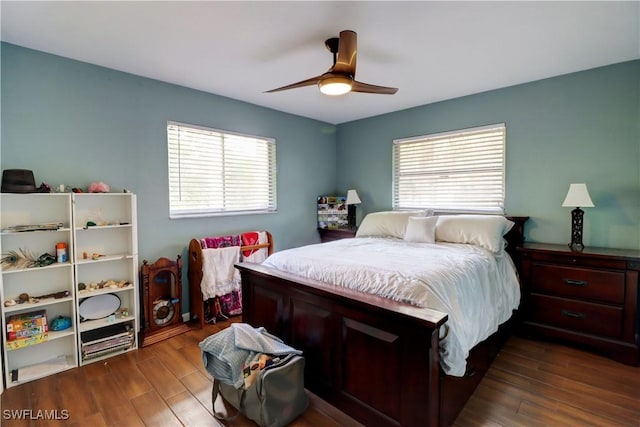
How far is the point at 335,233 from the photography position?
4.45 metres

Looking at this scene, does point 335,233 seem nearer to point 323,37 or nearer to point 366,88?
point 366,88

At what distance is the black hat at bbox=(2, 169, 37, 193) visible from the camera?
2150 millimetres

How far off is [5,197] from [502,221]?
13.3 feet

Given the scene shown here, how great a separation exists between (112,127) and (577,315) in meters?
4.34

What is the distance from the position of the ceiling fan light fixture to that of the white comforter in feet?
3.92

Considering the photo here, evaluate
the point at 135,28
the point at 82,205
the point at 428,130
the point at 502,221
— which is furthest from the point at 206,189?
the point at 502,221

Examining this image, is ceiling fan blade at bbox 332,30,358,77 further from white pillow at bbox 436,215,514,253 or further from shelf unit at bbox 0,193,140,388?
shelf unit at bbox 0,193,140,388

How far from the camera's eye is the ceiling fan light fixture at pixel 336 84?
2.07m

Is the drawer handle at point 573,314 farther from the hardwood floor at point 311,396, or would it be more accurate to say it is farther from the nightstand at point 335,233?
the nightstand at point 335,233

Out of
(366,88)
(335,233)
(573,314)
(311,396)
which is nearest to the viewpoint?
(311,396)

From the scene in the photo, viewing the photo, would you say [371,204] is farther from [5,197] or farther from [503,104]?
[5,197]

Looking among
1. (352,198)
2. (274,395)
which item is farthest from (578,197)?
(274,395)

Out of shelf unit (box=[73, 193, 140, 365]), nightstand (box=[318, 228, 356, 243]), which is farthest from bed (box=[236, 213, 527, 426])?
nightstand (box=[318, 228, 356, 243])

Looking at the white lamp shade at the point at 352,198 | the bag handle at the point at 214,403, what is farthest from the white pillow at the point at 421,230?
the bag handle at the point at 214,403
